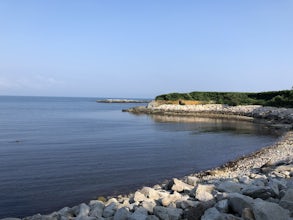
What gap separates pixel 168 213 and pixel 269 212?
79.9 inches

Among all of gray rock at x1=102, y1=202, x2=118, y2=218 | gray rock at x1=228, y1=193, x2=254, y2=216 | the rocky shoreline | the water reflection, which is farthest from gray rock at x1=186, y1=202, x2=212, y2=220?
the rocky shoreline

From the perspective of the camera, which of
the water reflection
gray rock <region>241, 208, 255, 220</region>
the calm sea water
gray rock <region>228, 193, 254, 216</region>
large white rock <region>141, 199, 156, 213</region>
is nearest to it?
gray rock <region>241, 208, 255, 220</region>

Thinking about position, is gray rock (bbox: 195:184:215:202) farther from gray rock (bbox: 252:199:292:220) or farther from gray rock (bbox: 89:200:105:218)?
gray rock (bbox: 89:200:105:218)

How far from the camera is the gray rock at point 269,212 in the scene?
17.5 ft

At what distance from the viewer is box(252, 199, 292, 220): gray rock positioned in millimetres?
5324

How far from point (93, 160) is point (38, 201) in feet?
21.6

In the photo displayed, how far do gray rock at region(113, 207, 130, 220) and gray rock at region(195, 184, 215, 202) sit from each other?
166 cm

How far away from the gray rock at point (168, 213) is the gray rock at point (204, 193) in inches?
35.8

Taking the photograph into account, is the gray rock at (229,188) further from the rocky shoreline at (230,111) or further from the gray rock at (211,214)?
the rocky shoreline at (230,111)

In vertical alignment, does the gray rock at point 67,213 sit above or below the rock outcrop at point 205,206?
below

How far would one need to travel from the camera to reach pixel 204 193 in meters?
7.74

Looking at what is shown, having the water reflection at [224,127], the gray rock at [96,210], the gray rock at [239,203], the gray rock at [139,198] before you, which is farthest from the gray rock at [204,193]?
the water reflection at [224,127]

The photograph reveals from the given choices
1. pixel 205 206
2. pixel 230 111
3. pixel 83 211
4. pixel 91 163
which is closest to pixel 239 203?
pixel 205 206

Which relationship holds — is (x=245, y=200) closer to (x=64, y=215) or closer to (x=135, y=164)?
(x=64, y=215)
